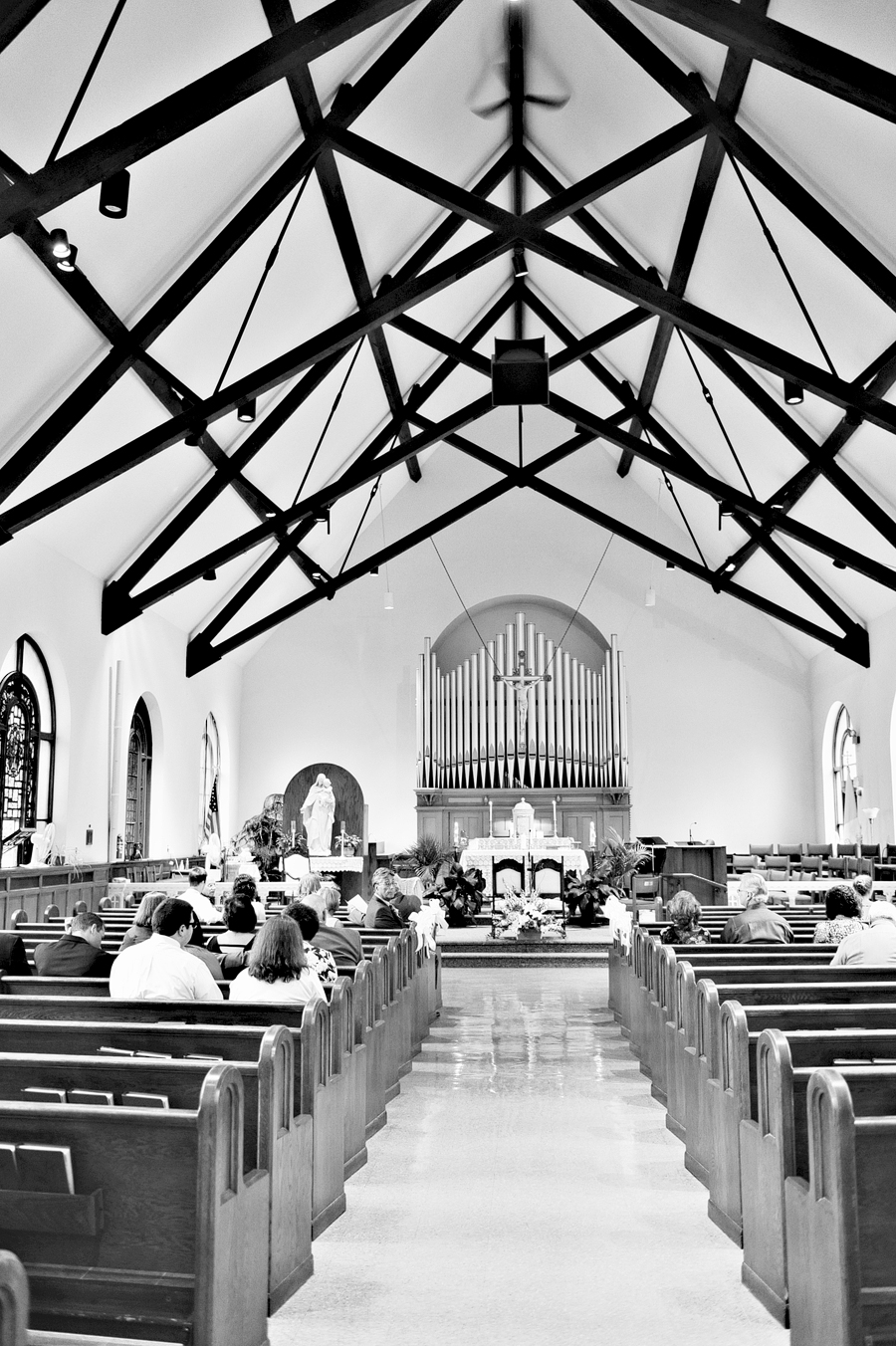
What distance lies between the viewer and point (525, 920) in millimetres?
9562

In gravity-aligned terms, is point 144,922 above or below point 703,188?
below

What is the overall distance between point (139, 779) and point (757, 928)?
8.84 m

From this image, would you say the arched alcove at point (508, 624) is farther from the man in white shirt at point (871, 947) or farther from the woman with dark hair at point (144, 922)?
the man in white shirt at point (871, 947)

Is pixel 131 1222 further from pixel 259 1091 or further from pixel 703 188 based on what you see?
pixel 703 188

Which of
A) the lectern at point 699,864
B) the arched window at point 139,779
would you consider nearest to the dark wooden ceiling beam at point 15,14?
the arched window at point 139,779

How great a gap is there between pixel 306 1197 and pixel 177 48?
638 centimetres

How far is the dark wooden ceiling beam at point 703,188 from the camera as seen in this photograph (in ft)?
24.4

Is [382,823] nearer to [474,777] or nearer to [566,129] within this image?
[474,777]

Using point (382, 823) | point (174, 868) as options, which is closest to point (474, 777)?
point (382, 823)

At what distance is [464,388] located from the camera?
1484 centimetres

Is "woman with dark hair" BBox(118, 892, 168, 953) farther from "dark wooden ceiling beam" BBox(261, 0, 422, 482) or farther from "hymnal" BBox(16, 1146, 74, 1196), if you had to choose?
"dark wooden ceiling beam" BBox(261, 0, 422, 482)

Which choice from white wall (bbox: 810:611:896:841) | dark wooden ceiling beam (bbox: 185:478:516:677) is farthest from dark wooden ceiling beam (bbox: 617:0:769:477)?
white wall (bbox: 810:611:896:841)

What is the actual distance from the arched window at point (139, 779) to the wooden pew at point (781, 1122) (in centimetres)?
1056

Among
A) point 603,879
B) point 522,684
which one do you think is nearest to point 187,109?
point 603,879
